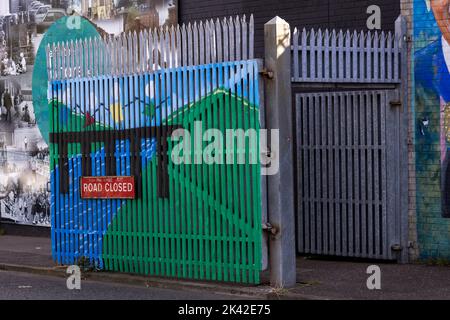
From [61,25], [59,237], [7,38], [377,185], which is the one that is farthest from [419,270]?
[7,38]

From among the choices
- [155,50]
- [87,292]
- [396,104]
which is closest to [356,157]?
[396,104]

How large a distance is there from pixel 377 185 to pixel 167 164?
10.5ft

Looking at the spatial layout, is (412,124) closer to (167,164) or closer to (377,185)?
(377,185)

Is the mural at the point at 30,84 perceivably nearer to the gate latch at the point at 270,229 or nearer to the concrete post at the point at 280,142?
the concrete post at the point at 280,142

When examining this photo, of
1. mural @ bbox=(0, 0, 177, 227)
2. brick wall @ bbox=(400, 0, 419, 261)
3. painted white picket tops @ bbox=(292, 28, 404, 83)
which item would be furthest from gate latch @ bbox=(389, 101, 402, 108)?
mural @ bbox=(0, 0, 177, 227)

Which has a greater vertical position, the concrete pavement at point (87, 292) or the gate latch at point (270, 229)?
the gate latch at point (270, 229)

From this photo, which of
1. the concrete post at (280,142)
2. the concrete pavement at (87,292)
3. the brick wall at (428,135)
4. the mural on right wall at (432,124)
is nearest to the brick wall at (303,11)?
the brick wall at (428,135)

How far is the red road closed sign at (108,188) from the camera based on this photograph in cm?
1293

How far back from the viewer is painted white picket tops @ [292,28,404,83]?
11.8m

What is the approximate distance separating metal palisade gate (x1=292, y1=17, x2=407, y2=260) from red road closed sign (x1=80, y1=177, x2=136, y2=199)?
9.49ft

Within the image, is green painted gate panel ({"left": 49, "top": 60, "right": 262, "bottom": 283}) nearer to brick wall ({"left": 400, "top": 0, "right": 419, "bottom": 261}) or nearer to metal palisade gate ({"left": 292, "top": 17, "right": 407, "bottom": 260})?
metal palisade gate ({"left": 292, "top": 17, "right": 407, "bottom": 260})

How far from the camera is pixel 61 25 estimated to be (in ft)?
61.5

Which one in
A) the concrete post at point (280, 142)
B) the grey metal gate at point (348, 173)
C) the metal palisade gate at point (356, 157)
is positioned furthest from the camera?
the grey metal gate at point (348, 173)

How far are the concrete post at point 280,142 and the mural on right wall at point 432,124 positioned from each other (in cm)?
262
